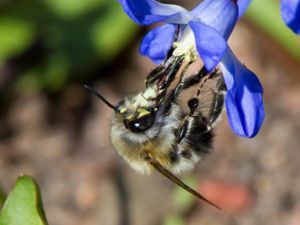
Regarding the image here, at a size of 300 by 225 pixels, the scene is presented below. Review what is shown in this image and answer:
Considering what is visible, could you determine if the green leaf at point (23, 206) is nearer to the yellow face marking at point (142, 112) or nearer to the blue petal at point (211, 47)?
the yellow face marking at point (142, 112)

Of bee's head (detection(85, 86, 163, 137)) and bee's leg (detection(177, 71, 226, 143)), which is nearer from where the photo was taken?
bee's head (detection(85, 86, 163, 137))

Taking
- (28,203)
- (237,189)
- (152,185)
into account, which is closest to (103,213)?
(152,185)

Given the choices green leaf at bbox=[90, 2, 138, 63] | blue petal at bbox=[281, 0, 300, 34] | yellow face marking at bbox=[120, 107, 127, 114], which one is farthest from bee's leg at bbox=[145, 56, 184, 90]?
green leaf at bbox=[90, 2, 138, 63]

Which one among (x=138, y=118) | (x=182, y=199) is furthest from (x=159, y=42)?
(x=182, y=199)

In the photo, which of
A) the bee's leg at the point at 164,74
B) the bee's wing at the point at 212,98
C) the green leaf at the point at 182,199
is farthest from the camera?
the green leaf at the point at 182,199

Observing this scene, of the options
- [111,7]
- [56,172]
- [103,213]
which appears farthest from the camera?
[111,7]

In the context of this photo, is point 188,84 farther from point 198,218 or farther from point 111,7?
point 111,7

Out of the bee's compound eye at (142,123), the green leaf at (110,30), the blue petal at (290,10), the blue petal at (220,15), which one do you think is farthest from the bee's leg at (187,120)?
the green leaf at (110,30)

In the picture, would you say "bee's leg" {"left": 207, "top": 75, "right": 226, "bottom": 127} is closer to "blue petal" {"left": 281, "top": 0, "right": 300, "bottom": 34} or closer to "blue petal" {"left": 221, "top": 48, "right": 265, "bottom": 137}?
"blue petal" {"left": 221, "top": 48, "right": 265, "bottom": 137}
